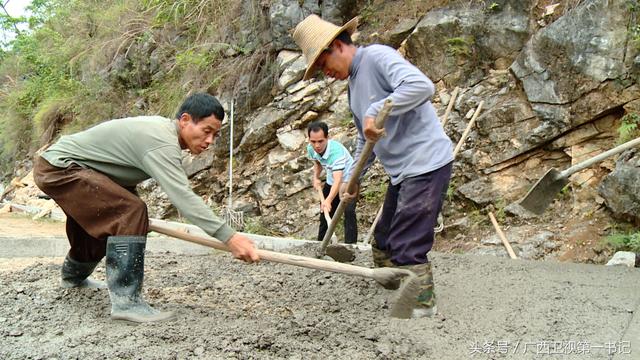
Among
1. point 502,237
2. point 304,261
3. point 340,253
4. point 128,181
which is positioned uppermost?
point 128,181

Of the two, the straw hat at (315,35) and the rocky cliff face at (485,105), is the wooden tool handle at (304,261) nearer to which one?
the straw hat at (315,35)

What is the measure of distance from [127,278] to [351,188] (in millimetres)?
1263

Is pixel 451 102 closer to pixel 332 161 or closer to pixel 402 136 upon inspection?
pixel 332 161

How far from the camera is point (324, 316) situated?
2.45m

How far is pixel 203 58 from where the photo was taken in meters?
8.09

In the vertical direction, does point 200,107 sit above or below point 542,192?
above

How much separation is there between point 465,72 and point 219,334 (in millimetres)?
4864

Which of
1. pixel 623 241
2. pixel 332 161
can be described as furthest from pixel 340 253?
pixel 623 241

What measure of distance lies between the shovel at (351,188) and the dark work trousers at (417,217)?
25 centimetres

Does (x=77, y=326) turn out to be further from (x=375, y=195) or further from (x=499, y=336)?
(x=375, y=195)

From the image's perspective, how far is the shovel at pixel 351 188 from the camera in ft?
7.47

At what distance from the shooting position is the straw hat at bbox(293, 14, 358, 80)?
2443mm

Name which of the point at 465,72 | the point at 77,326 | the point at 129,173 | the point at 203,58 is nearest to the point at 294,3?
the point at 203,58

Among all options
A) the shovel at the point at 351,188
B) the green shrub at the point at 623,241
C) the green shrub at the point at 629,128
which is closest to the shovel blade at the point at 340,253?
the shovel at the point at 351,188
